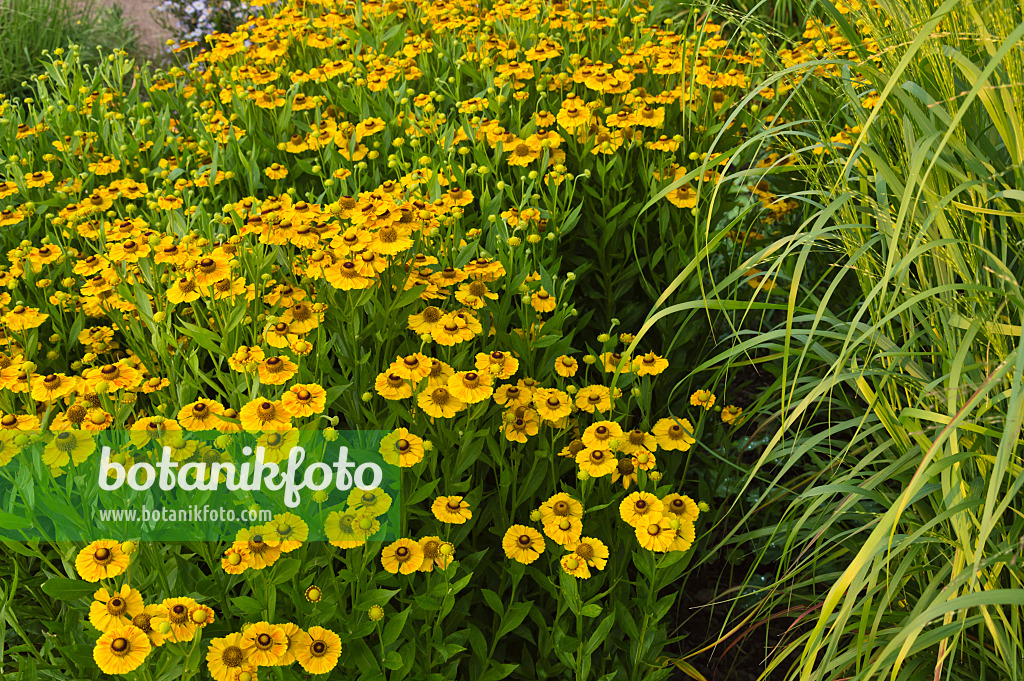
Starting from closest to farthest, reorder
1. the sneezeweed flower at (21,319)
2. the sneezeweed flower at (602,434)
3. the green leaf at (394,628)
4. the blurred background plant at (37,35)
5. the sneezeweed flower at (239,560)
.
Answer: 1. the sneezeweed flower at (239,560)
2. the green leaf at (394,628)
3. the sneezeweed flower at (602,434)
4. the sneezeweed flower at (21,319)
5. the blurred background plant at (37,35)

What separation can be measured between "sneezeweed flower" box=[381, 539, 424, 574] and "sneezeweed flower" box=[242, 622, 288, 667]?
222mm

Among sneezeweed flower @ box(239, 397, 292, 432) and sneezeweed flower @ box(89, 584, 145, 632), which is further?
sneezeweed flower @ box(239, 397, 292, 432)

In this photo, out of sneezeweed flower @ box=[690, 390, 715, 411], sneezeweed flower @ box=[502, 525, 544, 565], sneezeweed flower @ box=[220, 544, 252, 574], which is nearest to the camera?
sneezeweed flower @ box=[220, 544, 252, 574]

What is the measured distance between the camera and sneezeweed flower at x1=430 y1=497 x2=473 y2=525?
142cm

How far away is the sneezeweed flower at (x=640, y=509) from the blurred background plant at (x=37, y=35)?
14.1 ft

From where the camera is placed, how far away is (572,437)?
1805mm

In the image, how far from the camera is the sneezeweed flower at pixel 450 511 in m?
1.42

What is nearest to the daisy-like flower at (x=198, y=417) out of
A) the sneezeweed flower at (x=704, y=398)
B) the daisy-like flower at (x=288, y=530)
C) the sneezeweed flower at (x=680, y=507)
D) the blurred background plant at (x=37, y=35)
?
the daisy-like flower at (x=288, y=530)

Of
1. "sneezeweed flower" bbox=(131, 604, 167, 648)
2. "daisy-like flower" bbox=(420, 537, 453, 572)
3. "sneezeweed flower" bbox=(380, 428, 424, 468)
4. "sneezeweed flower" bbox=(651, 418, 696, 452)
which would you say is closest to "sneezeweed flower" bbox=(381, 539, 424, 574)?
"daisy-like flower" bbox=(420, 537, 453, 572)

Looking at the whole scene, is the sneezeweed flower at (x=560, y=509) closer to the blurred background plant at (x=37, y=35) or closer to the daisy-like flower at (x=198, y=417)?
the daisy-like flower at (x=198, y=417)

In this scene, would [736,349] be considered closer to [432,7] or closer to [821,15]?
[432,7]

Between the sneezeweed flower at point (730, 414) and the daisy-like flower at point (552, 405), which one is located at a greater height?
the daisy-like flower at point (552, 405)

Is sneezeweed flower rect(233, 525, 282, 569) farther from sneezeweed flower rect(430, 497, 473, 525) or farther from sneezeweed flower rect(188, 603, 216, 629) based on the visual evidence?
sneezeweed flower rect(430, 497, 473, 525)

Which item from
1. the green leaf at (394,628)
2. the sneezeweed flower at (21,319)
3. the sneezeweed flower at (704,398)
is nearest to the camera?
the green leaf at (394,628)
